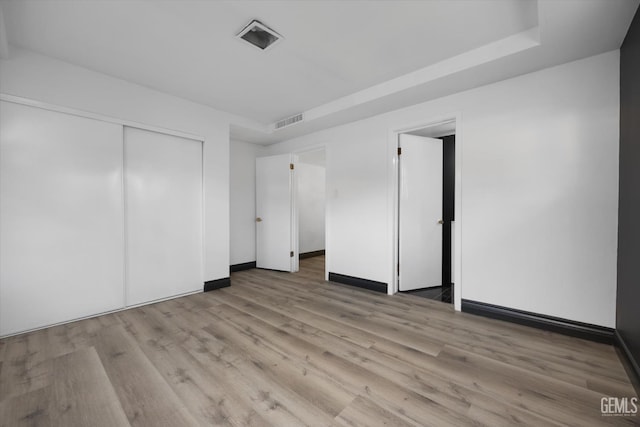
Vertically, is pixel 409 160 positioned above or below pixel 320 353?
above

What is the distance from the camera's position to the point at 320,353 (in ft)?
6.35

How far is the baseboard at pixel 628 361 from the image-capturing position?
1557mm

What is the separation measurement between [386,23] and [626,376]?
302 cm

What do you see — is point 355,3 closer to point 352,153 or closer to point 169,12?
point 169,12

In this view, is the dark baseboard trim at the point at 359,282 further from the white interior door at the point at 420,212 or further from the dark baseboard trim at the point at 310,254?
the dark baseboard trim at the point at 310,254

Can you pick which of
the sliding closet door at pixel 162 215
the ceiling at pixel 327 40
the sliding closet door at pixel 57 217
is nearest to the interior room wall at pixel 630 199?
the ceiling at pixel 327 40

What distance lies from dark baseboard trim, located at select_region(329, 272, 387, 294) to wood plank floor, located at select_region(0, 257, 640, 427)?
72 centimetres

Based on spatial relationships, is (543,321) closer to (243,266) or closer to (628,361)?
(628,361)

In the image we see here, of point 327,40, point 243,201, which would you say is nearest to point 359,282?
point 243,201

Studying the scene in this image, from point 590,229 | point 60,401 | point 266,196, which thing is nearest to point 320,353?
point 60,401

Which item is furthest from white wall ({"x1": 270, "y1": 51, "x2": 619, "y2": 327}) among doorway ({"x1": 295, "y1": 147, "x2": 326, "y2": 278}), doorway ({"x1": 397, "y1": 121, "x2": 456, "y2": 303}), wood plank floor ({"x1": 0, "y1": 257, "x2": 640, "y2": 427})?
doorway ({"x1": 295, "y1": 147, "x2": 326, "y2": 278})

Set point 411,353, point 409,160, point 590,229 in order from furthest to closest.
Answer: point 409,160, point 590,229, point 411,353

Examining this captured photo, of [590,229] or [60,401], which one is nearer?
[60,401]

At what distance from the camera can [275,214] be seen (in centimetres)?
473
